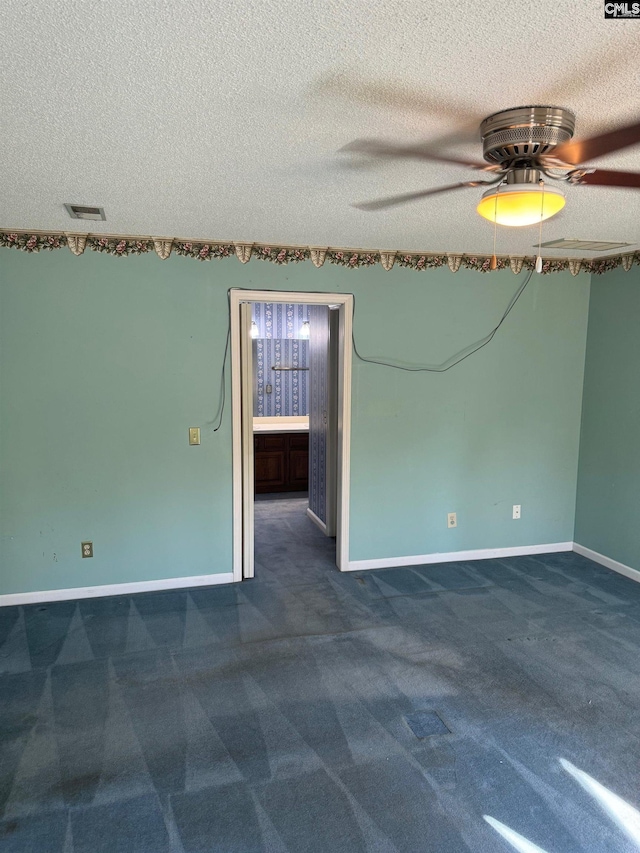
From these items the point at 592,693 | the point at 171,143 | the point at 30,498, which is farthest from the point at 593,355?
the point at 30,498

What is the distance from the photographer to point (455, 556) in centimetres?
445

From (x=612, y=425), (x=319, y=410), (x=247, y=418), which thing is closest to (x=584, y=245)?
(x=612, y=425)

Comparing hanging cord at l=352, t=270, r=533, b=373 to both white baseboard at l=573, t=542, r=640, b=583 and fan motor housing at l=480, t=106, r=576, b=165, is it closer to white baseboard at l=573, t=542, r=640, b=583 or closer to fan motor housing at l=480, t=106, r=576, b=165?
white baseboard at l=573, t=542, r=640, b=583

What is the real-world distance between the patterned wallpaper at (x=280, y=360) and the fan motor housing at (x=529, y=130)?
5.23 meters

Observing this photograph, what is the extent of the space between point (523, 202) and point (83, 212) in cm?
233

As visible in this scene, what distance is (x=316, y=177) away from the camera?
232cm

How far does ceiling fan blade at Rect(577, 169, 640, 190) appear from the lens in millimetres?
1711

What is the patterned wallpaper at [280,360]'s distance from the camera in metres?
6.87

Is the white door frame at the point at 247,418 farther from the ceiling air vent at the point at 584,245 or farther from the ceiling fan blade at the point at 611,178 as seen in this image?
the ceiling fan blade at the point at 611,178

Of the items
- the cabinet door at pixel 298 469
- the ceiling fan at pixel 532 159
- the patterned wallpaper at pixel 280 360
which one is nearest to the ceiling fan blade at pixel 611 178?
the ceiling fan at pixel 532 159

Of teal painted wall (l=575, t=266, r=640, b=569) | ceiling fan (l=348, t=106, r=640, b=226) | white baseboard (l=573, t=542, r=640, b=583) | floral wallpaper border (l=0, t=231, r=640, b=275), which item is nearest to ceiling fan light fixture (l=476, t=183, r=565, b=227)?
ceiling fan (l=348, t=106, r=640, b=226)

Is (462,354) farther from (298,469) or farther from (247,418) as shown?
(298,469)

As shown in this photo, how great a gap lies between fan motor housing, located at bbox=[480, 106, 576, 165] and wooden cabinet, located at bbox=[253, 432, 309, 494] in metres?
4.96

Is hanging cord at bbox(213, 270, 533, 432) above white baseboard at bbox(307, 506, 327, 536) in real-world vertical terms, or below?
above
